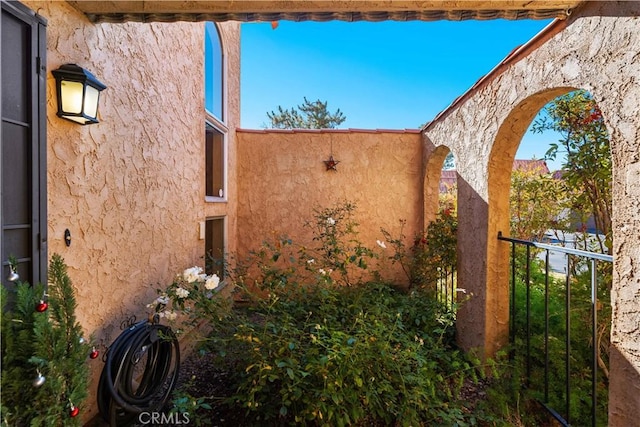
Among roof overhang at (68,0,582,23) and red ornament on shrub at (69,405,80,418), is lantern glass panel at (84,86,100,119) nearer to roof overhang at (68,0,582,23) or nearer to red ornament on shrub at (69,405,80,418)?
roof overhang at (68,0,582,23)

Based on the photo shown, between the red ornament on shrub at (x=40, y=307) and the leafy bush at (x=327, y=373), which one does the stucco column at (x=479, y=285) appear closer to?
the leafy bush at (x=327, y=373)

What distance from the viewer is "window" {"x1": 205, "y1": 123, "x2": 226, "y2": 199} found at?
13.6 feet

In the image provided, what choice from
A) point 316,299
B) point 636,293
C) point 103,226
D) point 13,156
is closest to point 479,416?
point 636,293

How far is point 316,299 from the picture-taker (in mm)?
2705

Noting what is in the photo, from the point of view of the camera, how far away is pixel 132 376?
1886 mm

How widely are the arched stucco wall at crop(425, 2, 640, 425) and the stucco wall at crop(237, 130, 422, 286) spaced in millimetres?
1312

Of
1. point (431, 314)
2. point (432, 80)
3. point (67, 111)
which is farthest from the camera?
point (432, 80)

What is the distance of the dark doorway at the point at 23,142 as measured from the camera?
1.30m

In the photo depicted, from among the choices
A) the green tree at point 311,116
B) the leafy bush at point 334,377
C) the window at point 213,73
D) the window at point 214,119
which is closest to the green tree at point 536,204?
the leafy bush at point 334,377

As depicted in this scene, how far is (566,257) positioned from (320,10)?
2.53m

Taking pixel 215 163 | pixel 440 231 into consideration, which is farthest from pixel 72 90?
pixel 440 231

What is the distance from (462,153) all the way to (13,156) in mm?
3635

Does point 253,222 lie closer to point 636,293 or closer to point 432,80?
point 636,293

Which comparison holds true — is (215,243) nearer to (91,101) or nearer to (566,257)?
(91,101)
